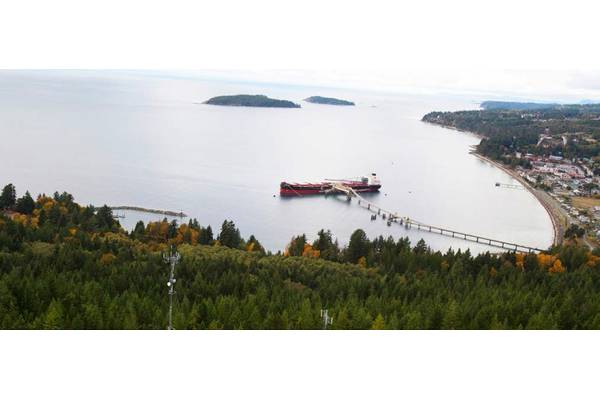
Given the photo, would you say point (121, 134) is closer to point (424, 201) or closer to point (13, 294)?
point (424, 201)

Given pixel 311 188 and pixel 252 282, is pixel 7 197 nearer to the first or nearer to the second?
pixel 252 282

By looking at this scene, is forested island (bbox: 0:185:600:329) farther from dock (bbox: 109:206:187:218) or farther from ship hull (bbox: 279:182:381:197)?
ship hull (bbox: 279:182:381:197)

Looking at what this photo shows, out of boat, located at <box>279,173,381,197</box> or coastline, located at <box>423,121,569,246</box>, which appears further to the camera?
boat, located at <box>279,173,381,197</box>

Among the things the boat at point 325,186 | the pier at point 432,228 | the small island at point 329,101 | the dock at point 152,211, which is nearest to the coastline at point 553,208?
the pier at point 432,228

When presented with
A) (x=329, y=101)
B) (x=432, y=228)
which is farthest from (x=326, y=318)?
(x=329, y=101)

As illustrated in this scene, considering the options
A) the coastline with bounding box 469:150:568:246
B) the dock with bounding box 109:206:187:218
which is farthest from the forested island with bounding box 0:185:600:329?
the coastline with bounding box 469:150:568:246

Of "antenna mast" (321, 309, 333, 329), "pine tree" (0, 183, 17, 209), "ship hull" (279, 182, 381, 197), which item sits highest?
"antenna mast" (321, 309, 333, 329)
